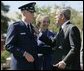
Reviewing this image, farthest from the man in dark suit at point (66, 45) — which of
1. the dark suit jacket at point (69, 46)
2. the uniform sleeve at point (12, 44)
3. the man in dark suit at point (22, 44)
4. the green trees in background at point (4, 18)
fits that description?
the green trees in background at point (4, 18)

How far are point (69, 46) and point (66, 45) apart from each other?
0.05 metres

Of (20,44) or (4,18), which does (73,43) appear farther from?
(4,18)

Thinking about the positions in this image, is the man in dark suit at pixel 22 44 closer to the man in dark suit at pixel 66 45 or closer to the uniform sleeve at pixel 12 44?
the uniform sleeve at pixel 12 44

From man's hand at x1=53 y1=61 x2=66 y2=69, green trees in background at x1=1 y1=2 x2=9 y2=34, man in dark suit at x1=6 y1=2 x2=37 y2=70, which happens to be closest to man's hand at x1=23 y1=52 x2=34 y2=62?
man in dark suit at x1=6 y1=2 x2=37 y2=70

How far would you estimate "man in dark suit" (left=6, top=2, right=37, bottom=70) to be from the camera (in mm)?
5777

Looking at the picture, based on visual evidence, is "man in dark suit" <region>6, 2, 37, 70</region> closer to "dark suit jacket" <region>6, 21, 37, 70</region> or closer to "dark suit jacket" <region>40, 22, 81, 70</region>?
"dark suit jacket" <region>6, 21, 37, 70</region>

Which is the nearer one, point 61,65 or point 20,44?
point 20,44

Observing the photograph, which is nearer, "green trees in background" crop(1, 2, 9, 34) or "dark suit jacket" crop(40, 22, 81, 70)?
"dark suit jacket" crop(40, 22, 81, 70)

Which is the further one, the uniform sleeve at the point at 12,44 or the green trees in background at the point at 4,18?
the green trees in background at the point at 4,18

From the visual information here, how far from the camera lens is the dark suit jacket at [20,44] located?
5.78 m

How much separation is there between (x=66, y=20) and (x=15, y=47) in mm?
987

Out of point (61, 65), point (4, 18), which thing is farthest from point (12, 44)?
point (4, 18)

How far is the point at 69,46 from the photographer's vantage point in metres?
6.17

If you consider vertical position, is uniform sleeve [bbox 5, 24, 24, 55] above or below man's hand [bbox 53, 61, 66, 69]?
above
